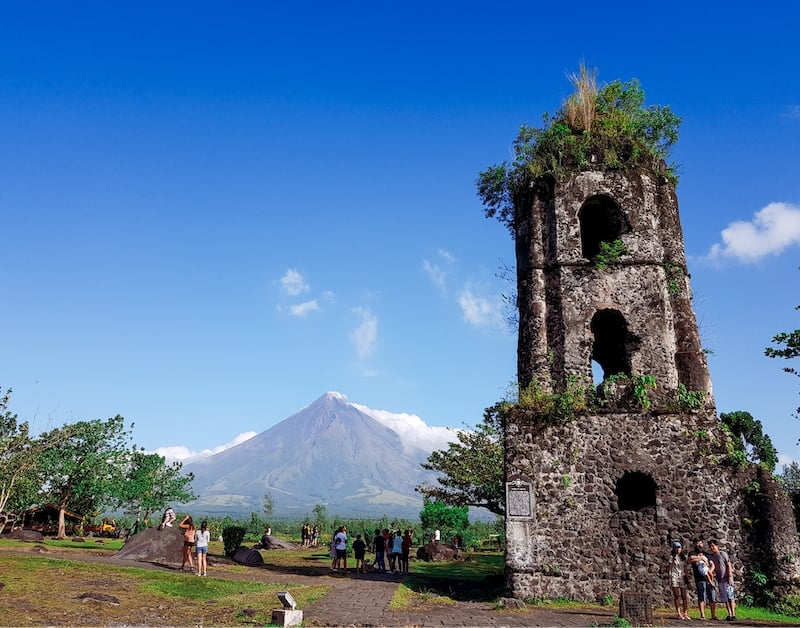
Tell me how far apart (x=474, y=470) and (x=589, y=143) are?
1848 centimetres

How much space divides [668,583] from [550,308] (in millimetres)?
7054

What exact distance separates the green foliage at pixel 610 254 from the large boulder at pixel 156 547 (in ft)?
53.7

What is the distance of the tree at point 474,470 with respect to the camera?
1174 inches

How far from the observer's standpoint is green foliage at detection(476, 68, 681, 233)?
57.3ft

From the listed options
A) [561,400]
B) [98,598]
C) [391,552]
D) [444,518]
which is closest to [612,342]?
[561,400]

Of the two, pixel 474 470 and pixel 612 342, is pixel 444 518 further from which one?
pixel 612 342

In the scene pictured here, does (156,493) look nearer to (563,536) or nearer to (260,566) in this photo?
(260,566)

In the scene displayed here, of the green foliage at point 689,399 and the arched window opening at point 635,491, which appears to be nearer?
the arched window opening at point 635,491

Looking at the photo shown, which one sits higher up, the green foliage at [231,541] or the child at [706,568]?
the child at [706,568]

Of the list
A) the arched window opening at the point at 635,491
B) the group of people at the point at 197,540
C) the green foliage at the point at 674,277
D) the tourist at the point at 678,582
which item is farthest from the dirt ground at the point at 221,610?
the green foliage at the point at 674,277

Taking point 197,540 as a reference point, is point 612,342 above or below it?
above

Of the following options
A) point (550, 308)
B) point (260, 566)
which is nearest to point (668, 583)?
point (550, 308)

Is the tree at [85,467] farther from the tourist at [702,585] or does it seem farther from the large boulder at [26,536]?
the tourist at [702,585]

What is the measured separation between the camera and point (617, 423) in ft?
48.4
